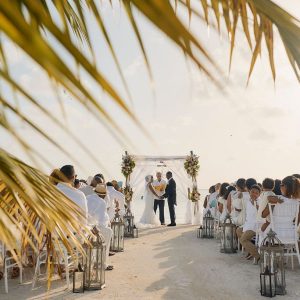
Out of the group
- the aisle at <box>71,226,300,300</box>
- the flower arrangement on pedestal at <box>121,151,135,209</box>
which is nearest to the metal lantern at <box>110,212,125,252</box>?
the aisle at <box>71,226,300,300</box>

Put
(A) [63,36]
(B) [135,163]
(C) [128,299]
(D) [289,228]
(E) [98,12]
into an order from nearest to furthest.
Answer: (A) [63,36], (E) [98,12], (C) [128,299], (D) [289,228], (B) [135,163]

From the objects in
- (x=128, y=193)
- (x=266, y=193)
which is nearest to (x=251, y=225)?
(x=266, y=193)

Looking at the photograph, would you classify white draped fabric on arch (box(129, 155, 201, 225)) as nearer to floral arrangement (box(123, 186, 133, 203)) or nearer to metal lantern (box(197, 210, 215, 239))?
floral arrangement (box(123, 186, 133, 203))

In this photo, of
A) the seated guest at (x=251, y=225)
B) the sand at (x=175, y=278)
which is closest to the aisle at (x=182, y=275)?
the sand at (x=175, y=278)

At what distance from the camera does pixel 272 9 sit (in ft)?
3.88

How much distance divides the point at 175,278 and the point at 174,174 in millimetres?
10616

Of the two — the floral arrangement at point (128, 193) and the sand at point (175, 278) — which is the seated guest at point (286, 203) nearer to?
the sand at point (175, 278)

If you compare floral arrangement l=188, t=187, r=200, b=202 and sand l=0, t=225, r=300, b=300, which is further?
floral arrangement l=188, t=187, r=200, b=202

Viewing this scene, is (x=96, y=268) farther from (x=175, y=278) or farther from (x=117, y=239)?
(x=117, y=239)

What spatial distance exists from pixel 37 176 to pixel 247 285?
485 centimetres

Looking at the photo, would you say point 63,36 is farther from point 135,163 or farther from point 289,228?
point 135,163

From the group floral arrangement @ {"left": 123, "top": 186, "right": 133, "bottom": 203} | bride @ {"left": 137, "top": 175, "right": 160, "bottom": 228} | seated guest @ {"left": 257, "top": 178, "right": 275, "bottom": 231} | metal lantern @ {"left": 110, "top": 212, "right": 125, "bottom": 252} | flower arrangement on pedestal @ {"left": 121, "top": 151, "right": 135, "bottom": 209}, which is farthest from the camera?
flower arrangement on pedestal @ {"left": 121, "top": 151, "right": 135, "bottom": 209}

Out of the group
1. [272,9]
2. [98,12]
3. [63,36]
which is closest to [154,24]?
[63,36]

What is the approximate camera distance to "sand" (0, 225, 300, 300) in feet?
16.6
